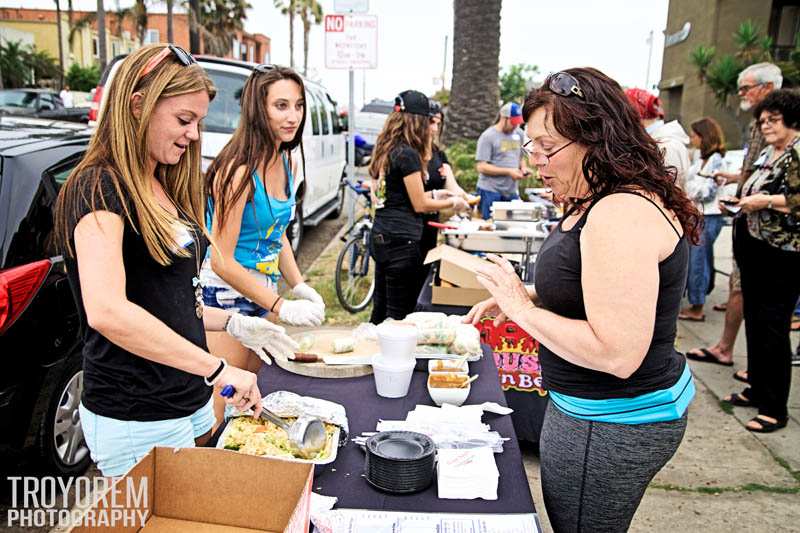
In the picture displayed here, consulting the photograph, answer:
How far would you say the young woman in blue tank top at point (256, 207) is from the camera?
249cm

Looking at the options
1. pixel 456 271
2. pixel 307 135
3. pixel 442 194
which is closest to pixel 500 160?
pixel 307 135

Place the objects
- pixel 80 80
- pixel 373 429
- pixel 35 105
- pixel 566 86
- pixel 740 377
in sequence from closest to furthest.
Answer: pixel 566 86
pixel 373 429
pixel 740 377
pixel 35 105
pixel 80 80

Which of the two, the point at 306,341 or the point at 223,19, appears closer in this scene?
the point at 306,341

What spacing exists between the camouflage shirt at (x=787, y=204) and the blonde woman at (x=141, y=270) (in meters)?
3.24

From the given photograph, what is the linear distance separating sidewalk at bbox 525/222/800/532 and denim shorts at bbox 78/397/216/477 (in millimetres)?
1943

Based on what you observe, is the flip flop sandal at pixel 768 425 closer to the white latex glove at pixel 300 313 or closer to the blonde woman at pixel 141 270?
the white latex glove at pixel 300 313

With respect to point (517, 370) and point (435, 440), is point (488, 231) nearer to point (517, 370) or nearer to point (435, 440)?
point (517, 370)

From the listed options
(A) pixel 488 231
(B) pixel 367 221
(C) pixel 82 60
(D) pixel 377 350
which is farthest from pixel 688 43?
(C) pixel 82 60

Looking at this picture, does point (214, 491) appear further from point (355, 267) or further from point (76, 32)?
point (76, 32)

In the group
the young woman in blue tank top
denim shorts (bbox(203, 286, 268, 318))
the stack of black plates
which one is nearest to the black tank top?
the stack of black plates

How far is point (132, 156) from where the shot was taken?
1619 mm

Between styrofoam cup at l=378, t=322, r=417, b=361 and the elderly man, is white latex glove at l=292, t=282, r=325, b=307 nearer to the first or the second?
styrofoam cup at l=378, t=322, r=417, b=361

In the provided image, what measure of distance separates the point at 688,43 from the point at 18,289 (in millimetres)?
25508

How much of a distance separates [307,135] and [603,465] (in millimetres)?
6552
